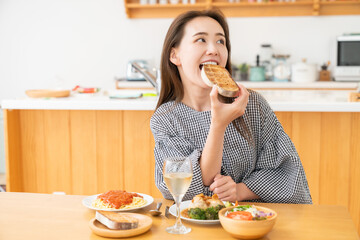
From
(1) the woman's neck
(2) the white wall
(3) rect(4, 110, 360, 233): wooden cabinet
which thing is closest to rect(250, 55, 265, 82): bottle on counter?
(2) the white wall

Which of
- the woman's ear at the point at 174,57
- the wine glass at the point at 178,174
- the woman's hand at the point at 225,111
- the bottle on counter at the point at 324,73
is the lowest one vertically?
the wine glass at the point at 178,174

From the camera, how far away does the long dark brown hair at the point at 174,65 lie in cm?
165

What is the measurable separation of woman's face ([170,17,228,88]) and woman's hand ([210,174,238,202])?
350 millimetres

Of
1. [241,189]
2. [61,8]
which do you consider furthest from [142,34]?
[241,189]

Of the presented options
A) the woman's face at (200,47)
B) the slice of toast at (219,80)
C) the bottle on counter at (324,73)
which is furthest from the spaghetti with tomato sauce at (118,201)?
the bottle on counter at (324,73)

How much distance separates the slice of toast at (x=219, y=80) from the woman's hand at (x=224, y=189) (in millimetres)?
280

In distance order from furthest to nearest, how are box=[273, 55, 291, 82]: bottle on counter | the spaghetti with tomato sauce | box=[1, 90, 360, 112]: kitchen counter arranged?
box=[273, 55, 291, 82]: bottle on counter < box=[1, 90, 360, 112]: kitchen counter < the spaghetti with tomato sauce

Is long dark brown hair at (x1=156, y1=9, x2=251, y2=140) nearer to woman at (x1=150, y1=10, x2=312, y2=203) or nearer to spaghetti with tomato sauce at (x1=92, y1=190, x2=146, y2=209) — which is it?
woman at (x1=150, y1=10, x2=312, y2=203)

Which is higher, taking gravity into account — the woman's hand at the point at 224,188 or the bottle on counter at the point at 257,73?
the bottle on counter at the point at 257,73

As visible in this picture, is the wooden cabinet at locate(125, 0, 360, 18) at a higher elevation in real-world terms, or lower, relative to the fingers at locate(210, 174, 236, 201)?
higher

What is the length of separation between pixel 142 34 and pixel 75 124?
2.94 metres

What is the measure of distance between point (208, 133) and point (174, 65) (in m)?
0.36

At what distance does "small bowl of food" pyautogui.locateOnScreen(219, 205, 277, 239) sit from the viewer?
Result: 1010 millimetres

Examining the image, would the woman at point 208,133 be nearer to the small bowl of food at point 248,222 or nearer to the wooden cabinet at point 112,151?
the small bowl of food at point 248,222
